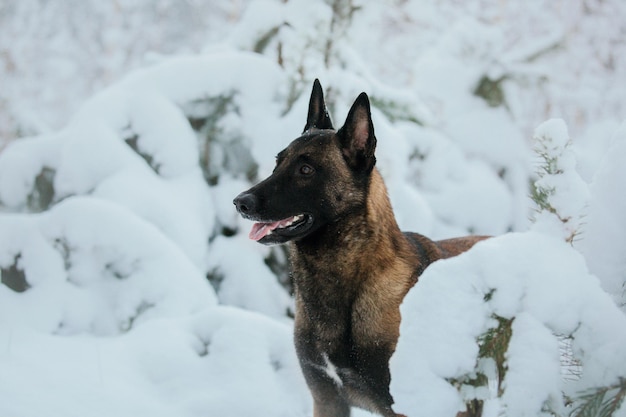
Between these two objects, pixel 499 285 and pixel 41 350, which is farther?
pixel 41 350

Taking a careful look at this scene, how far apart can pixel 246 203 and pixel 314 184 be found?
1.18 ft

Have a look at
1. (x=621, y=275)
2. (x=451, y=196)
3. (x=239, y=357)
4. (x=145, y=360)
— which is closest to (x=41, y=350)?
(x=145, y=360)

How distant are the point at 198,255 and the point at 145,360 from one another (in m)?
2.49

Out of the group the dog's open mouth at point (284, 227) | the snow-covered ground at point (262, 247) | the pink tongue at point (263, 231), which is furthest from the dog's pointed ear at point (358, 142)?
the snow-covered ground at point (262, 247)

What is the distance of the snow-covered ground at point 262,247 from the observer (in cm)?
162

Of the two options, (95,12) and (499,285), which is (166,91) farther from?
(95,12)

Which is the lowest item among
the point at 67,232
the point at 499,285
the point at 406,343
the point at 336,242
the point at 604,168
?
the point at 67,232

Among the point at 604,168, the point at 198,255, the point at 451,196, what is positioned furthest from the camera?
the point at 451,196

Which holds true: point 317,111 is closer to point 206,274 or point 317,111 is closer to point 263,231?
point 263,231

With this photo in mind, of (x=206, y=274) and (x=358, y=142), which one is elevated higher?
(x=358, y=142)

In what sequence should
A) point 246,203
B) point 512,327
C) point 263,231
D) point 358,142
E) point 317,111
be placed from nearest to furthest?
point 512,327 < point 246,203 < point 263,231 < point 358,142 < point 317,111

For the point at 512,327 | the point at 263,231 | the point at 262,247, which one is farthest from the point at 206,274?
the point at 512,327

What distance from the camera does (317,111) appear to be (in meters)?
3.58

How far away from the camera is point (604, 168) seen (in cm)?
206
